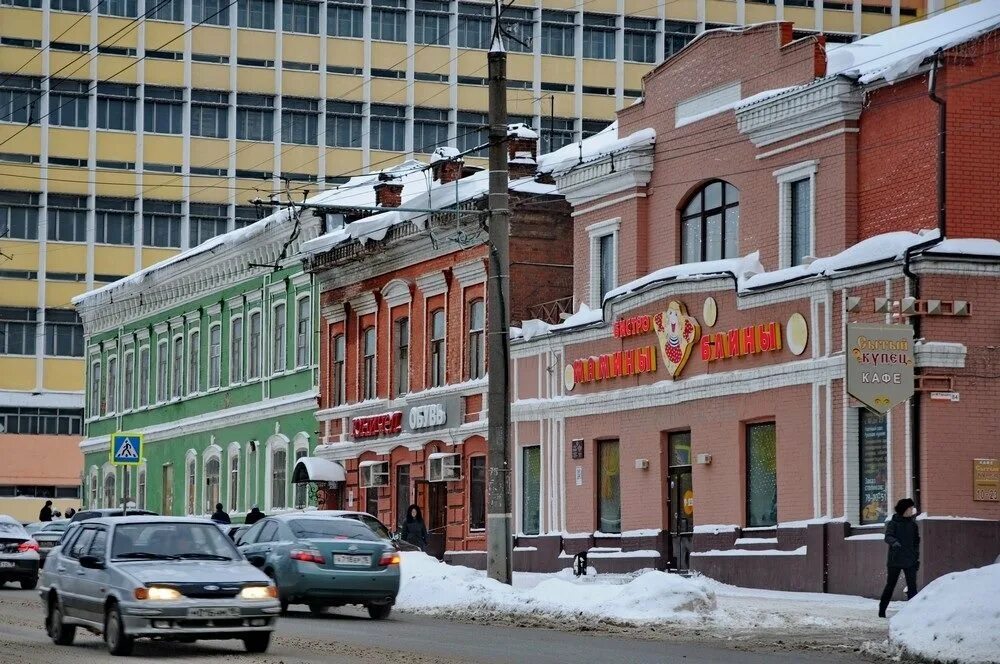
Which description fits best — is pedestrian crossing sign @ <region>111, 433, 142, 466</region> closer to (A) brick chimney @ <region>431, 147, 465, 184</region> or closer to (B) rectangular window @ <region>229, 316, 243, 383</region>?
(A) brick chimney @ <region>431, 147, 465, 184</region>

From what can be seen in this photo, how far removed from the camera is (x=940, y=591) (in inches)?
735

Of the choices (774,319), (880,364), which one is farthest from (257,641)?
(774,319)

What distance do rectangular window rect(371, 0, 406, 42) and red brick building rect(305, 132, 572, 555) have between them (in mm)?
43835

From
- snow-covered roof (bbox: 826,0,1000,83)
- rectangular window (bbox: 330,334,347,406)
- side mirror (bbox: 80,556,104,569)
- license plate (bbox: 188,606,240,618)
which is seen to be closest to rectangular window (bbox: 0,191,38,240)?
rectangular window (bbox: 330,334,347,406)

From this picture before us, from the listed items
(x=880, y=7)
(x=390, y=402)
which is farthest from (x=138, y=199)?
Answer: (x=390, y=402)

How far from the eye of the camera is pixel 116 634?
61.9ft

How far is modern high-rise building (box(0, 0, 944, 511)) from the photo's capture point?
88375 mm

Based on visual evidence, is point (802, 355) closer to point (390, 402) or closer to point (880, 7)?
point (390, 402)

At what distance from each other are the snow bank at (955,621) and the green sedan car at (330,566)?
27.6 feet

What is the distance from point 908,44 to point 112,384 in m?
42.4

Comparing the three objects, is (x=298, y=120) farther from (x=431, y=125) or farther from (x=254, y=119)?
(x=431, y=125)

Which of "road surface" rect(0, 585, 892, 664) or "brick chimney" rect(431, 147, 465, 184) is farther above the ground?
"brick chimney" rect(431, 147, 465, 184)

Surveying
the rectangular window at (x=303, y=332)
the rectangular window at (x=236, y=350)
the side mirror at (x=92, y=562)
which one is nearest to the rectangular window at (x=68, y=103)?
the rectangular window at (x=236, y=350)

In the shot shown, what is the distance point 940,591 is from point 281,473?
35.4m
